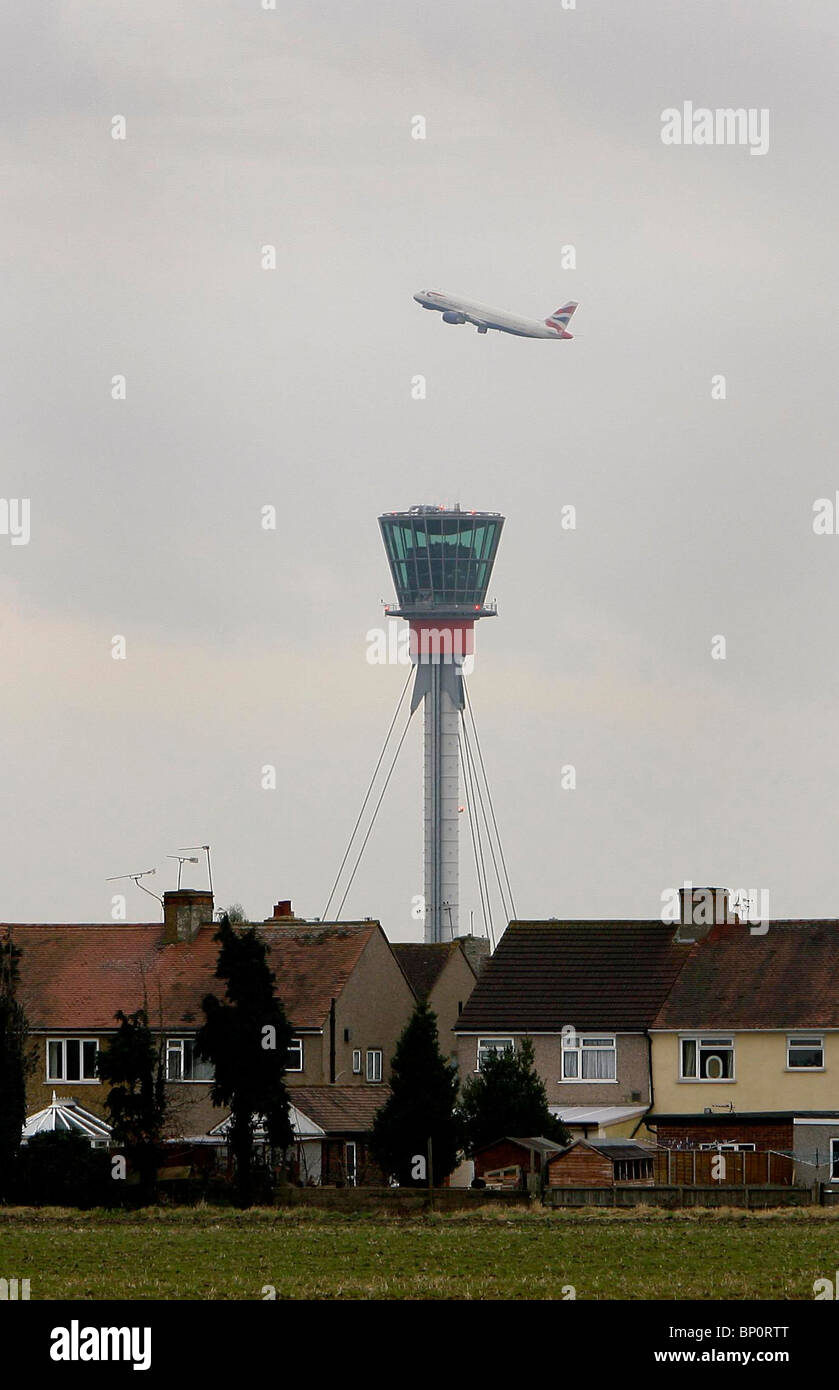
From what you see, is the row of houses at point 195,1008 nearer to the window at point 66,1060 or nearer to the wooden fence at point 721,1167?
the window at point 66,1060

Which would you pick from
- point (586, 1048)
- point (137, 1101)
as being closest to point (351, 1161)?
point (586, 1048)

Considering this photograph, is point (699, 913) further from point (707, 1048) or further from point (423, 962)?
point (423, 962)

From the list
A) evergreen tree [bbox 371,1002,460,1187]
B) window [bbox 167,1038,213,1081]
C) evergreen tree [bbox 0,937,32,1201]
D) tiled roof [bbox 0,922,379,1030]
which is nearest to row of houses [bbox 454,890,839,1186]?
tiled roof [bbox 0,922,379,1030]

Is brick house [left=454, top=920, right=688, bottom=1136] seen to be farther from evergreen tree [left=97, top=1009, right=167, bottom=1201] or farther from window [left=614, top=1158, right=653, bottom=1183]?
evergreen tree [left=97, top=1009, right=167, bottom=1201]

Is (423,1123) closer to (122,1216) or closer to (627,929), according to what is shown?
(122,1216)

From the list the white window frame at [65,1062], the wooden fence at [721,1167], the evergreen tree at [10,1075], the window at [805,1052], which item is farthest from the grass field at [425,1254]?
the white window frame at [65,1062]
